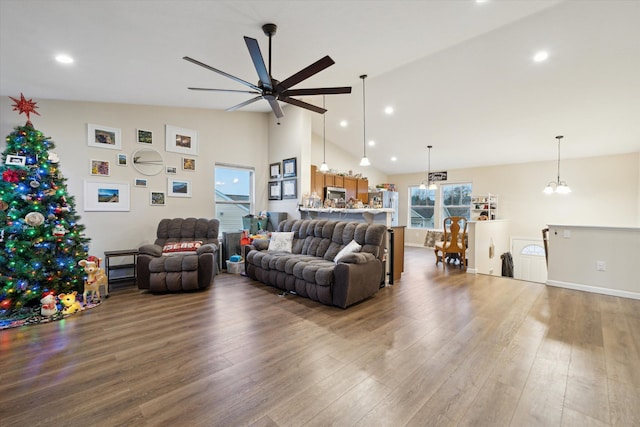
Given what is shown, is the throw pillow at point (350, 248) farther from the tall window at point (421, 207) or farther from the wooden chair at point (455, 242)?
the tall window at point (421, 207)

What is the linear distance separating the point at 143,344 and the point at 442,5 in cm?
429

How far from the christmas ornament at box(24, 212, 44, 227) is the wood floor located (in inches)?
47.6

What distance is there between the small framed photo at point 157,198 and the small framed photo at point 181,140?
33.1 inches

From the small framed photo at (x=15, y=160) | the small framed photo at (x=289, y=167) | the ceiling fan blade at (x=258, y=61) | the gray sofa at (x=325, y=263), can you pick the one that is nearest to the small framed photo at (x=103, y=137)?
the small framed photo at (x=15, y=160)

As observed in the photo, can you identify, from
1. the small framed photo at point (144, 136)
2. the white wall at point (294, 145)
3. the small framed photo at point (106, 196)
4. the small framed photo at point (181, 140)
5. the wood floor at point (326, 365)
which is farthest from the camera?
the white wall at point (294, 145)

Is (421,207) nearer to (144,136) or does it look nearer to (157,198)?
Answer: (157,198)

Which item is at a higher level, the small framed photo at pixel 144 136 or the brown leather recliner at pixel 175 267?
the small framed photo at pixel 144 136

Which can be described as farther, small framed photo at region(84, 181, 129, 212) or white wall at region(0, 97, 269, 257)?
small framed photo at region(84, 181, 129, 212)

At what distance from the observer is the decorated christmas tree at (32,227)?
118 inches

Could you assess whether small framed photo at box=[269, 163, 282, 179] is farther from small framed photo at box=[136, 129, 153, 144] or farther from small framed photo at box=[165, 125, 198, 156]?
small framed photo at box=[136, 129, 153, 144]

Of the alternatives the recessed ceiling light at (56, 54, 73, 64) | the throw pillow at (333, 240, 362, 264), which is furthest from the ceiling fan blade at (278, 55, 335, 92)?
the recessed ceiling light at (56, 54, 73, 64)

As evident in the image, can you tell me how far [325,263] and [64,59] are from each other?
12.6 ft

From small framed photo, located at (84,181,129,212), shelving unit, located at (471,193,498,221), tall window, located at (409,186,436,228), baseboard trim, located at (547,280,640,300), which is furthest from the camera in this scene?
tall window, located at (409,186,436,228)

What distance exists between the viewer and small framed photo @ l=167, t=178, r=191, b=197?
16.3 feet
